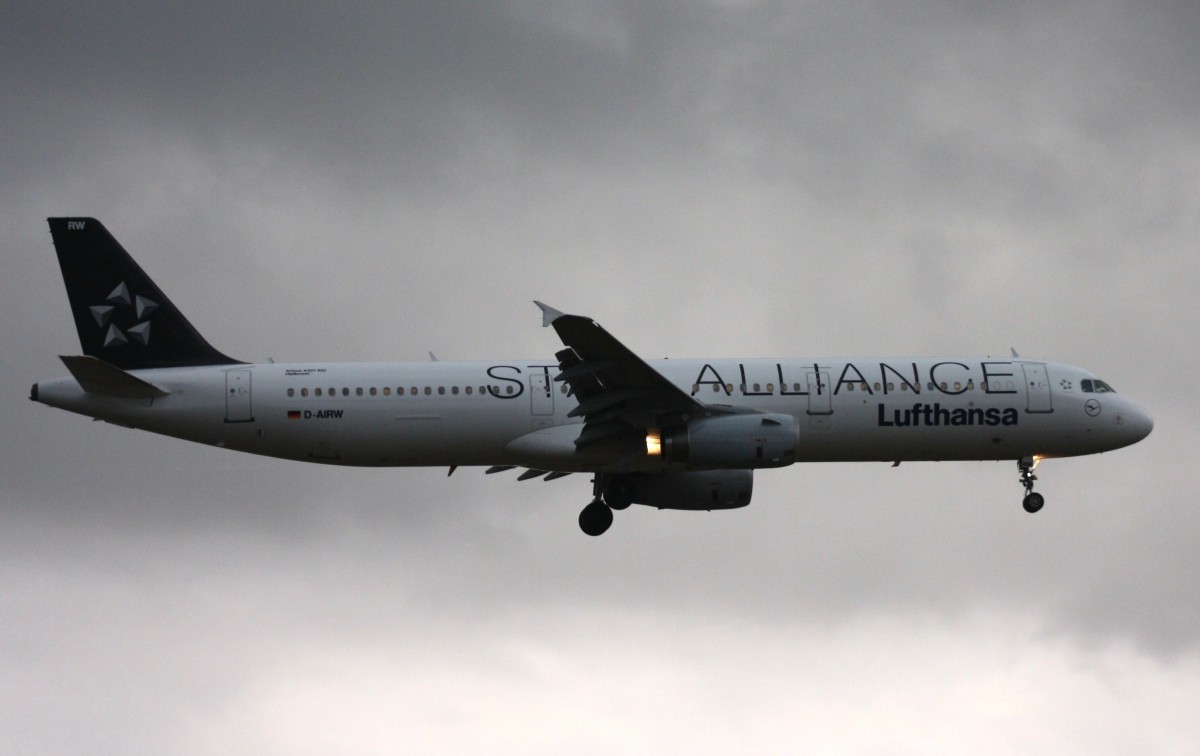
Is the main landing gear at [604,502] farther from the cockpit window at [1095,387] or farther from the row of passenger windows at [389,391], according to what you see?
the cockpit window at [1095,387]

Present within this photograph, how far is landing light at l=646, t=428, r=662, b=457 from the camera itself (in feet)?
154

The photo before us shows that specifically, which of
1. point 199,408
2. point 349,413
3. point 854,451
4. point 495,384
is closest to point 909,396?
point 854,451

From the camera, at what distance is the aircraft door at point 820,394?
48344 mm

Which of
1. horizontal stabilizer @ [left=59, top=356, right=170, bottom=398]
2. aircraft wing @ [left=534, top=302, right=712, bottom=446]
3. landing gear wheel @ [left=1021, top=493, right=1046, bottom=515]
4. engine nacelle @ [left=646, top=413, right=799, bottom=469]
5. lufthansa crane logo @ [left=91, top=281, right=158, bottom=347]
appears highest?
lufthansa crane logo @ [left=91, top=281, right=158, bottom=347]

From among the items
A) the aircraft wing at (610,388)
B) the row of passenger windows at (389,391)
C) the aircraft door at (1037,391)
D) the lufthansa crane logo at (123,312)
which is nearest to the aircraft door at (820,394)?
the aircraft wing at (610,388)

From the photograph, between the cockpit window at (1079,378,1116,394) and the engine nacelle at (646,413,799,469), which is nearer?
the engine nacelle at (646,413,799,469)

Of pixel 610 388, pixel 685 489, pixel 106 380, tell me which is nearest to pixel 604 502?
pixel 685 489

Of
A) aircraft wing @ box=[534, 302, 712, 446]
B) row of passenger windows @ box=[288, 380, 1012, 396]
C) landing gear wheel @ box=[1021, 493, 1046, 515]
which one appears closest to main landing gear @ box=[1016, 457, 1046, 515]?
landing gear wheel @ box=[1021, 493, 1046, 515]

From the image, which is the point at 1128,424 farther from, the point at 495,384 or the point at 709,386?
the point at 495,384

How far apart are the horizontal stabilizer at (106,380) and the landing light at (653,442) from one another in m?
14.1

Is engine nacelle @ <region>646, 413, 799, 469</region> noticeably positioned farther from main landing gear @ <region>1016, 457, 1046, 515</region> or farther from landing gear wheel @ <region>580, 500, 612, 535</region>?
main landing gear @ <region>1016, 457, 1046, 515</region>

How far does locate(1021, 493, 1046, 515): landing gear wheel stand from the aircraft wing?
1211cm

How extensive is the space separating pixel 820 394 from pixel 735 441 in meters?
3.90

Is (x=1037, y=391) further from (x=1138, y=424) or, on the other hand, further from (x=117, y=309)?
(x=117, y=309)
